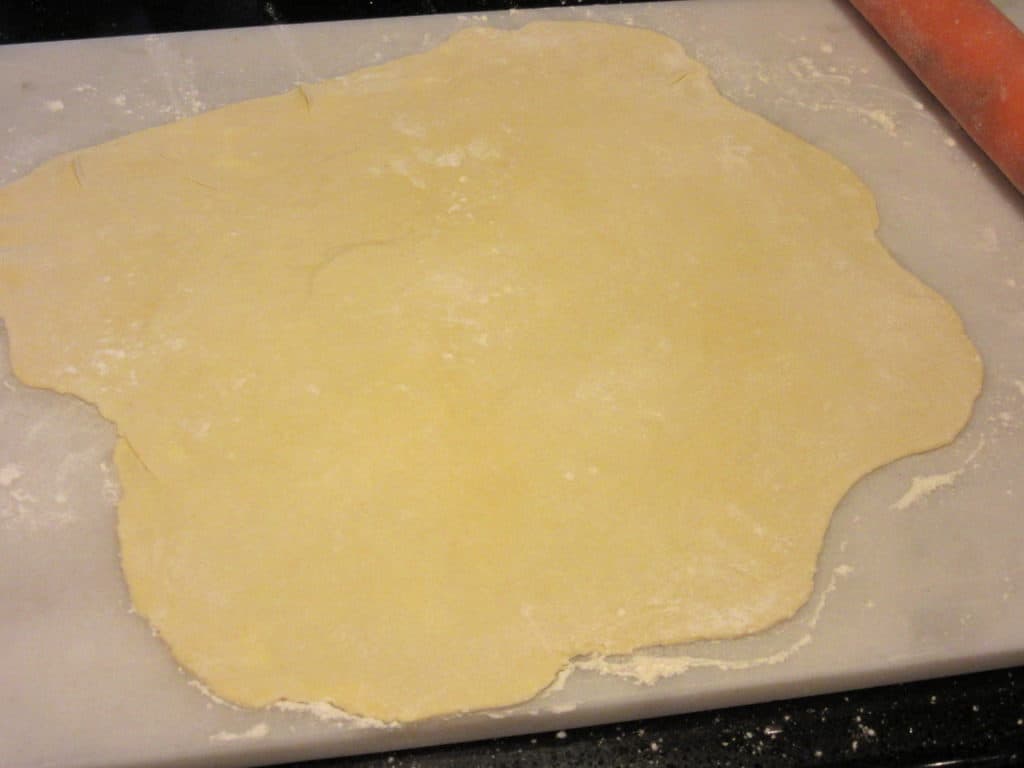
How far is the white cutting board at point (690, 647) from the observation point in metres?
1.10

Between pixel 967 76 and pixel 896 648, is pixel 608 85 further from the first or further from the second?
pixel 896 648

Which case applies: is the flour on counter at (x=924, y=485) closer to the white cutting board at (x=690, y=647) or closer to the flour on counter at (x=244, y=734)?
the white cutting board at (x=690, y=647)

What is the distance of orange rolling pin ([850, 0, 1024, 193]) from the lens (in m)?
1.68

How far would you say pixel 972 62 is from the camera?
176cm

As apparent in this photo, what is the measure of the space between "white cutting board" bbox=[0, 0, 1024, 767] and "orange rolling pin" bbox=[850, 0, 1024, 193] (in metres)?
0.08

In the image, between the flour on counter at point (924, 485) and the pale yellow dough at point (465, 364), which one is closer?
the pale yellow dough at point (465, 364)

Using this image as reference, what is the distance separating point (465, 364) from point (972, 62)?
47.7 inches

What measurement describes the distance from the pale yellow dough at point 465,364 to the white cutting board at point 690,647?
1.6 inches

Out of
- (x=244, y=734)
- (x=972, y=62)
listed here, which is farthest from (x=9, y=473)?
(x=972, y=62)

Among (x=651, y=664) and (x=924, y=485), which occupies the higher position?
(x=924, y=485)

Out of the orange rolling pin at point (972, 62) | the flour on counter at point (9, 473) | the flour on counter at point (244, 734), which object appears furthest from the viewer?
the orange rolling pin at point (972, 62)

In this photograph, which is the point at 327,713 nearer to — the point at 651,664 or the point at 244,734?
the point at 244,734

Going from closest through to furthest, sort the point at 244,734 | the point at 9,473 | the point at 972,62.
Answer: the point at 244,734 → the point at 9,473 → the point at 972,62

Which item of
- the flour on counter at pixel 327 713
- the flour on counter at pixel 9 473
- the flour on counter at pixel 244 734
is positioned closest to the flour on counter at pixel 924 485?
the flour on counter at pixel 327 713
